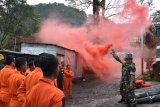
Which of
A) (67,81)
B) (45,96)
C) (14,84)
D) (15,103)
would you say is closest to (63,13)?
(67,81)

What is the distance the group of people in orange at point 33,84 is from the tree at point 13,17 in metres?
22.6

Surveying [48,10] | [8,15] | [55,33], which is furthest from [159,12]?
[48,10]

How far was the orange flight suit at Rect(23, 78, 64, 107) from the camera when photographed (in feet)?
13.0

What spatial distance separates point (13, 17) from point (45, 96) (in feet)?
94.4

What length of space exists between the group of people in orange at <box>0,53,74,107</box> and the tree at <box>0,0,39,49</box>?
74.2ft

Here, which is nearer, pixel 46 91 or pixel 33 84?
pixel 46 91

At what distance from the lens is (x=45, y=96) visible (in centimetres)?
399

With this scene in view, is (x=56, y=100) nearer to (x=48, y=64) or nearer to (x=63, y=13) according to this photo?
(x=48, y=64)

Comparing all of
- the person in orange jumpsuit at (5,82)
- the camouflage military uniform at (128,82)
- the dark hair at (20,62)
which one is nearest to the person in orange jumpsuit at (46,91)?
the dark hair at (20,62)

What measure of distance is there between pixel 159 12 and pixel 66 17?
2160 centimetres

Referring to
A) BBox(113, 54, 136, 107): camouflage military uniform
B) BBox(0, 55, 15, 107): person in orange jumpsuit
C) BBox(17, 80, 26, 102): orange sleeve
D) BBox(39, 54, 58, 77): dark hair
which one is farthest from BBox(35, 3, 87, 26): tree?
BBox(39, 54, 58, 77): dark hair

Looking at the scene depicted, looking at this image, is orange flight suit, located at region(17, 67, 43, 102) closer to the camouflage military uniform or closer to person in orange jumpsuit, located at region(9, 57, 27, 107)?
person in orange jumpsuit, located at region(9, 57, 27, 107)

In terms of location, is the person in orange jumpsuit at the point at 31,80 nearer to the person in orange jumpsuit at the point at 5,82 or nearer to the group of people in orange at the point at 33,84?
the group of people in orange at the point at 33,84

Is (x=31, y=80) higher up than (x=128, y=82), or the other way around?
(x=31, y=80)
